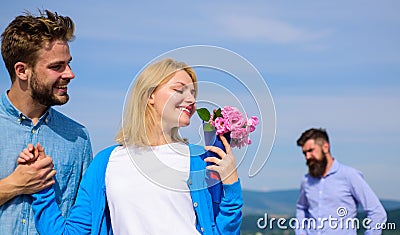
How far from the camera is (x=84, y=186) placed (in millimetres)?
3479

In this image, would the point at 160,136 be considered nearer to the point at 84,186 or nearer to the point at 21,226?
the point at 84,186

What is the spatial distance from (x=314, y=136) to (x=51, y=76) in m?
5.35

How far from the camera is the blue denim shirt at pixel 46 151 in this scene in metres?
3.48

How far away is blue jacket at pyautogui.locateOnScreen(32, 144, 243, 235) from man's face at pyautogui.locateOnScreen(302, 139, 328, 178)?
477cm

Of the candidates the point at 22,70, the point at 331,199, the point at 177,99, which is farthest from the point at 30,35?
the point at 331,199

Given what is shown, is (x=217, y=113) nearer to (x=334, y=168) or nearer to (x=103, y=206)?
(x=103, y=206)

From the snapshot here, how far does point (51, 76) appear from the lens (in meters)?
3.48

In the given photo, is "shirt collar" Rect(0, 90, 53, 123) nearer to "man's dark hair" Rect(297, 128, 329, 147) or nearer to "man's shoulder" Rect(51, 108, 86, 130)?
"man's shoulder" Rect(51, 108, 86, 130)

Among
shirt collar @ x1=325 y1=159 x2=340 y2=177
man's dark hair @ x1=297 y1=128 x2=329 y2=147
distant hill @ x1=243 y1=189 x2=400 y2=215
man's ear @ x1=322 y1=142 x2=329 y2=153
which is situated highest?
distant hill @ x1=243 y1=189 x2=400 y2=215

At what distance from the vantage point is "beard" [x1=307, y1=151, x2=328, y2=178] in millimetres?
8039

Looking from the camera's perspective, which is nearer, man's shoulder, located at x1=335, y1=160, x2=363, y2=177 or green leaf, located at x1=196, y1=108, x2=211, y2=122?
green leaf, located at x1=196, y1=108, x2=211, y2=122

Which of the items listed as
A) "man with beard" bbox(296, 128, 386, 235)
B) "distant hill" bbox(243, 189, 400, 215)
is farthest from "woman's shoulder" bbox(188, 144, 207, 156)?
"distant hill" bbox(243, 189, 400, 215)

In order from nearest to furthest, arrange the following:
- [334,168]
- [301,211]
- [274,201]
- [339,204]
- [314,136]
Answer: [339,204] < [334,168] < [301,211] < [314,136] < [274,201]

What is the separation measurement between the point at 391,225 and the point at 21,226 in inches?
202
